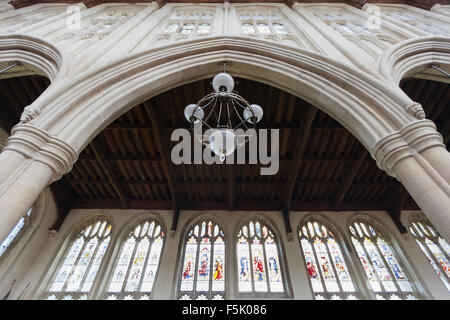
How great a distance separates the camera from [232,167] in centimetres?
701

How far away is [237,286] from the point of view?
21.6 feet

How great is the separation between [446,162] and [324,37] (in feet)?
13.0

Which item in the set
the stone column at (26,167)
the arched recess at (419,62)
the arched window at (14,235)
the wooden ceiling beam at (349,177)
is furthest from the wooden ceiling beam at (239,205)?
the stone column at (26,167)

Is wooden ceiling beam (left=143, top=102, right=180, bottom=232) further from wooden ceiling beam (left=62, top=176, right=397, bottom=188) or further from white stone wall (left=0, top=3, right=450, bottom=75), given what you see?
white stone wall (left=0, top=3, right=450, bottom=75)

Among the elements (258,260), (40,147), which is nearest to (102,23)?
(40,147)

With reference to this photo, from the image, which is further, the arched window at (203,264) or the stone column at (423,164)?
the arched window at (203,264)

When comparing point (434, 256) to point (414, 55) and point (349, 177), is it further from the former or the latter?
point (414, 55)

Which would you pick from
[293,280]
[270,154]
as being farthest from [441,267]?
[270,154]

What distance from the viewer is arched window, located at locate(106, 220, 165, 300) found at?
658 centimetres

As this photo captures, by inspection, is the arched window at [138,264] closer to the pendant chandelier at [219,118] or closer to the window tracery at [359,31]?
the pendant chandelier at [219,118]

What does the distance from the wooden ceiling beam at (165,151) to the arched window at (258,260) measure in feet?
8.18

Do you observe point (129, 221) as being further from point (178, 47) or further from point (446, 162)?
point (446, 162)

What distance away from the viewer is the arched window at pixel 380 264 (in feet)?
21.6

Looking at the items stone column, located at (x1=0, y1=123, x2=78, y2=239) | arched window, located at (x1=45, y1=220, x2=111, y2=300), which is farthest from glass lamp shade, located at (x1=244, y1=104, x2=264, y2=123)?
arched window, located at (x1=45, y1=220, x2=111, y2=300)
